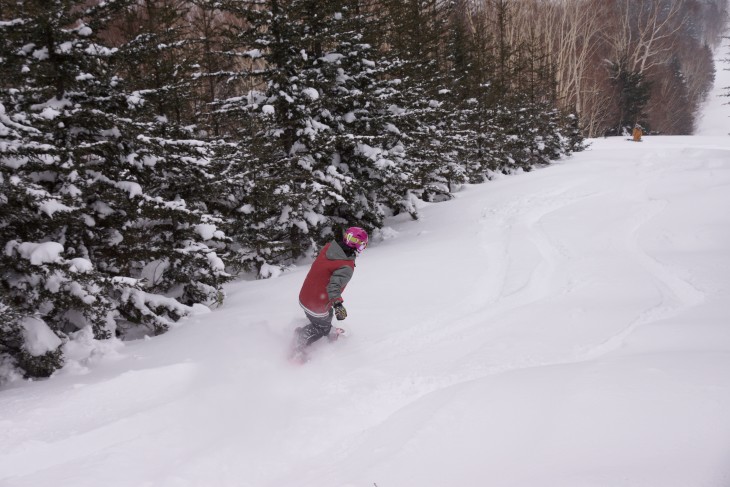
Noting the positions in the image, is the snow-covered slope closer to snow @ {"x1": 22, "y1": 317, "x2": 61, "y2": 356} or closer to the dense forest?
snow @ {"x1": 22, "y1": 317, "x2": 61, "y2": 356}

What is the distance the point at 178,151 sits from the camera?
8.21 metres

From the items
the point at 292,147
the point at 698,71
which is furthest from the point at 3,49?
the point at 698,71

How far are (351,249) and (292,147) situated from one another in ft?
21.6

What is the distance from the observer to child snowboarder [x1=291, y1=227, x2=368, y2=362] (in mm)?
5465

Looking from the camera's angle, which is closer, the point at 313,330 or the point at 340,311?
the point at 340,311

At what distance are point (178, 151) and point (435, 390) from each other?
269 inches

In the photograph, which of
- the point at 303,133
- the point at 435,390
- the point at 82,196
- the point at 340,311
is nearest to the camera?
the point at 435,390

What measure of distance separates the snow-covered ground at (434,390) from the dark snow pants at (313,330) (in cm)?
21

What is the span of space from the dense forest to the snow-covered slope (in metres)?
1.20

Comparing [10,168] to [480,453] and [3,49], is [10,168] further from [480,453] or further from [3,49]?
[480,453]

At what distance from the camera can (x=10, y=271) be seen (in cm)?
556

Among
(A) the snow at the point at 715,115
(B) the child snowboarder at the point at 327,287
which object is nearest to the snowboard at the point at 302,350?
(B) the child snowboarder at the point at 327,287

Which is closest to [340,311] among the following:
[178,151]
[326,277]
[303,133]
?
[326,277]

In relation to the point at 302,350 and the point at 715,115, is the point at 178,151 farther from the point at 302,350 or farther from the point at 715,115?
the point at 715,115
